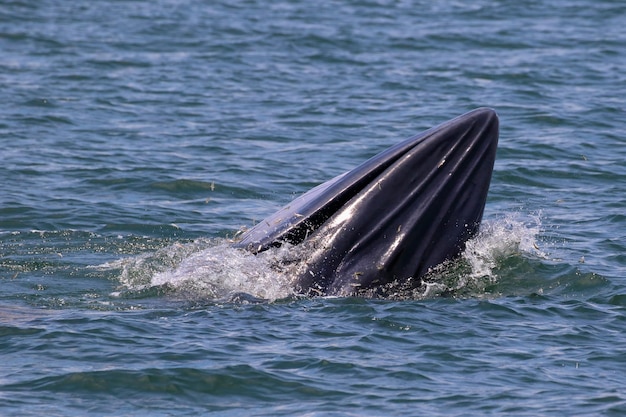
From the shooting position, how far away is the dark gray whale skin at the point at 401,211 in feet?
37.0

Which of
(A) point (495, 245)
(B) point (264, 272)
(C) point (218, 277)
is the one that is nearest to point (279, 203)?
(A) point (495, 245)

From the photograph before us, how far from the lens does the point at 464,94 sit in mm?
23328

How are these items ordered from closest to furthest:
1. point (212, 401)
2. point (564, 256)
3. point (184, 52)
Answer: point (212, 401)
point (564, 256)
point (184, 52)

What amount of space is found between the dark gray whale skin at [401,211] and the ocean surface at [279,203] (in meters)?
0.32

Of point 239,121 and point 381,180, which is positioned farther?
point 239,121

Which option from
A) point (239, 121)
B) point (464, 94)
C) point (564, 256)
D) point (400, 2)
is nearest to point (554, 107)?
point (464, 94)

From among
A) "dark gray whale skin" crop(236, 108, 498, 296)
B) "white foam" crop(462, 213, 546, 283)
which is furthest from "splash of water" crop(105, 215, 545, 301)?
"dark gray whale skin" crop(236, 108, 498, 296)

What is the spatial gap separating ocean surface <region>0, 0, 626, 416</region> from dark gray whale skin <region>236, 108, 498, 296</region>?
12.6 inches

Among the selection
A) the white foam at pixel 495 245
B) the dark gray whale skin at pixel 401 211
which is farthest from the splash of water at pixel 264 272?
the dark gray whale skin at pixel 401 211

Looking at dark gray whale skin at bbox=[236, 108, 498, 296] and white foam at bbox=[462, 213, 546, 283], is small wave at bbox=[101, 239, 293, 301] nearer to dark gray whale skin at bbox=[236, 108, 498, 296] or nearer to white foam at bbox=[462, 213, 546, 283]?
dark gray whale skin at bbox=[236, 108, 498, 296]

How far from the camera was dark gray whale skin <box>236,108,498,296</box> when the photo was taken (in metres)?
11.3

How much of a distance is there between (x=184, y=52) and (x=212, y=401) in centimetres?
1849

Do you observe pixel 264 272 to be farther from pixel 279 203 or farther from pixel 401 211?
pixel 279 203

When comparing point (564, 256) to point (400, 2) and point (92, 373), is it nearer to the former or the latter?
point (92, 373)
